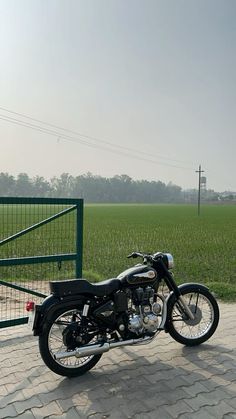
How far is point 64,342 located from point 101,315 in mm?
417

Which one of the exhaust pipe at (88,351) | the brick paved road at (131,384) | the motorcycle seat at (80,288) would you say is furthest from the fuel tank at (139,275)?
→ the brick paved road at (131,384)

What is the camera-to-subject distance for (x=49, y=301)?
355 cm

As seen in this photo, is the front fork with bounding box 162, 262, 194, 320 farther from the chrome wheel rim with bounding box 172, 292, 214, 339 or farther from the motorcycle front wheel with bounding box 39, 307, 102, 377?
the motorcycle front wheel with bounding box 39, 307, 102, 377

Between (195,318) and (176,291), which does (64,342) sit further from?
(195,318)

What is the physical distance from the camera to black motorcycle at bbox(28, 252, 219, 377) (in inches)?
140

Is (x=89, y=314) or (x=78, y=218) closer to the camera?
(x=89, y=314)

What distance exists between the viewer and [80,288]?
11.9 feet

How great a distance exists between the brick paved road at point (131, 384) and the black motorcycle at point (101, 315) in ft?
0.75

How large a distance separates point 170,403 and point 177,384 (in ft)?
1.13

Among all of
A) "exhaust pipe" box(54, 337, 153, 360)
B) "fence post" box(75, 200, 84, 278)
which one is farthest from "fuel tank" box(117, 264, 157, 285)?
"fence post" box(75, 200, 84, 278)

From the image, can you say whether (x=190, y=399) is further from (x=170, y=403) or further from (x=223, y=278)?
(x=223, y=278)

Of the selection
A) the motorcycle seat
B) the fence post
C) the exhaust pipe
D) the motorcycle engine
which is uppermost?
the fence post

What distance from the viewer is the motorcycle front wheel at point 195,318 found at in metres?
4.28

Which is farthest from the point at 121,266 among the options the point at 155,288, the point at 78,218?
the point at 155,288
